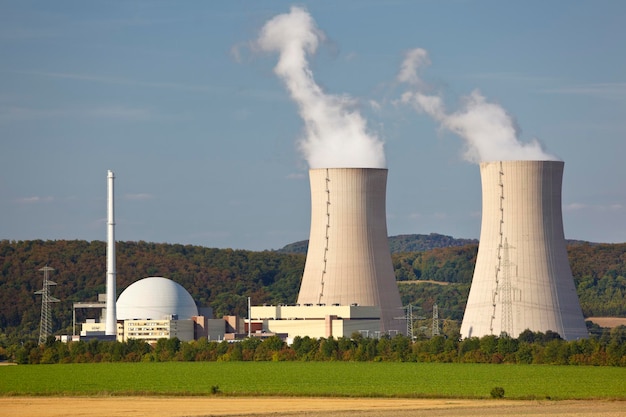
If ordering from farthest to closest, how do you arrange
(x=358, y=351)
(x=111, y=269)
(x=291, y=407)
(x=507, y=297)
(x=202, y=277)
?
(x=202, y=277) → (x=111, y=269) → (x=358, y=351) → (x=507, y=297) → (x=291, y=407)

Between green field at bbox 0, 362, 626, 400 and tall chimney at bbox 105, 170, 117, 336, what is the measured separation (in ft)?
33.1

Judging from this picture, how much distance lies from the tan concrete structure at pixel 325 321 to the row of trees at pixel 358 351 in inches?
43.9

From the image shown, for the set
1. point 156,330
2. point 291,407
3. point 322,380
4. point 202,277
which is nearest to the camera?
point 291,407

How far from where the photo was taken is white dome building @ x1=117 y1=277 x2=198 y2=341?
59281mm

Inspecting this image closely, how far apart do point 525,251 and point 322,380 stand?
34.8 ft

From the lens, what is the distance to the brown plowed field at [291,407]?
28.0 metres

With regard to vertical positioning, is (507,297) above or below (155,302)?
below

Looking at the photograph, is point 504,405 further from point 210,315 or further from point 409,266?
point 409,266

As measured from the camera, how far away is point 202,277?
8688 centimetres

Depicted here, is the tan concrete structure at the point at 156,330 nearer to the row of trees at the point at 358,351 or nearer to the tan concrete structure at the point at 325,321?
the tan concrete structure at the point at 325,321

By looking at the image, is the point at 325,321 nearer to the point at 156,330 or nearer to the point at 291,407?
the point at 156,330

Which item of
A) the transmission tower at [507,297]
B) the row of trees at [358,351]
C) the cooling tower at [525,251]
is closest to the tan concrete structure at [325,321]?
the row of trees at [358,351]

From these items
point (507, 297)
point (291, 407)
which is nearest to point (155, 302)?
point (507, 297)

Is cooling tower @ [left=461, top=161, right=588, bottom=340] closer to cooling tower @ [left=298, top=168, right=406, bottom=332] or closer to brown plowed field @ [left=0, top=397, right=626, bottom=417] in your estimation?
cooling tower @ [left=298, top=168, right=406, bottom=332]
